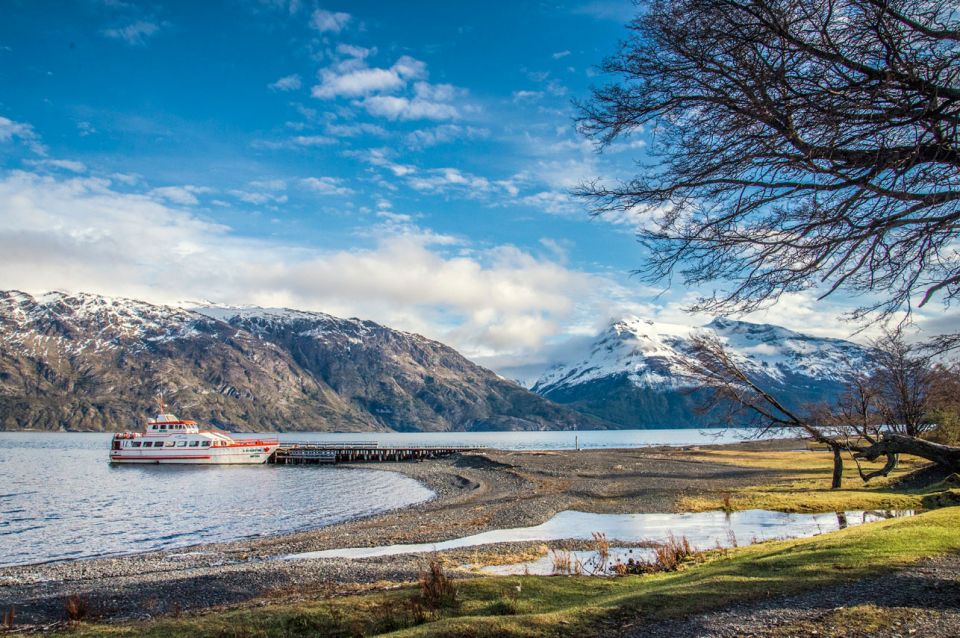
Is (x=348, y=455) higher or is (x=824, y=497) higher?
(x=824, y=497)

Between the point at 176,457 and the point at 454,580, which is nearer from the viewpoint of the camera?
the point at 454,580

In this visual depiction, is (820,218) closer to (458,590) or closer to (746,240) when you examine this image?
(746,240)

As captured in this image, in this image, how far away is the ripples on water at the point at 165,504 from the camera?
3052 centimetres

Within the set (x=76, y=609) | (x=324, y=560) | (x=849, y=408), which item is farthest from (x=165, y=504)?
(x=849, y=408)

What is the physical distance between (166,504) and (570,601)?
4103cm

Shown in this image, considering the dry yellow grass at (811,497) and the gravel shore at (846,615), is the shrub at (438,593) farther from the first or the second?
the dry yellow grass at (811,497)

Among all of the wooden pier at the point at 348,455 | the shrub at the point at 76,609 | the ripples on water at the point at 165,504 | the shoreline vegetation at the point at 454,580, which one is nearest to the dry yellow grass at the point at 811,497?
the shoreline vegetation at the point at 454,580

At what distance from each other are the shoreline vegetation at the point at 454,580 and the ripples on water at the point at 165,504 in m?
4.67

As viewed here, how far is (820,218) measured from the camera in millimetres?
8141

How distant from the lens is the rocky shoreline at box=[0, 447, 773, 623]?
1638 cm

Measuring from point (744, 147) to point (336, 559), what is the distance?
19.5m

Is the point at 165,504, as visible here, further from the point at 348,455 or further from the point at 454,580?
the point at 348,455

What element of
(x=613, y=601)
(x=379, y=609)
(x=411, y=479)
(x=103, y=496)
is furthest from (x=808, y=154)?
(x=411, y=479)

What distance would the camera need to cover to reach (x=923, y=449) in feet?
34.2
